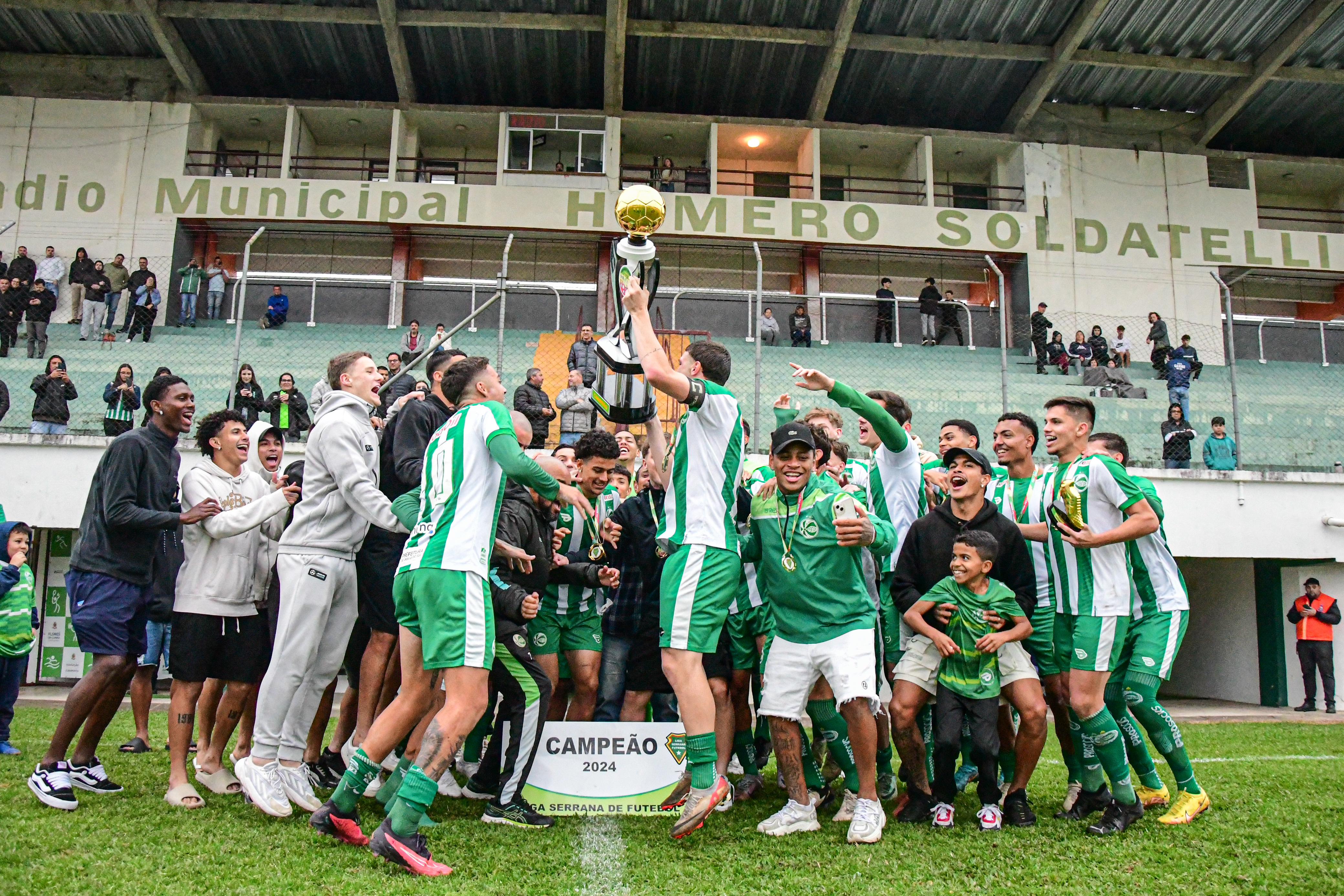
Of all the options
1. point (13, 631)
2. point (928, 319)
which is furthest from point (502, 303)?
point (928, 319)

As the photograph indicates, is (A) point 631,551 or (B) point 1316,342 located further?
(B) point 1316,342

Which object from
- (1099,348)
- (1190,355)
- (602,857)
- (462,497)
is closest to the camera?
(602,857)

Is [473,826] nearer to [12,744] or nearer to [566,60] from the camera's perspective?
[12,744]

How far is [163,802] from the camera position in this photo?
4.93 metres

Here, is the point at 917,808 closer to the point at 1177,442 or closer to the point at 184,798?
the point at 184,798

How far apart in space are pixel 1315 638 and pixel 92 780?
14.3 metres

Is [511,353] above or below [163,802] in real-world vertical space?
above

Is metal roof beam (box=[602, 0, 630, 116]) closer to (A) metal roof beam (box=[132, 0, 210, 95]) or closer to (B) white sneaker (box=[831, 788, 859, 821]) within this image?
(A) metal roof beam (box=[132, 0, 210, 95])

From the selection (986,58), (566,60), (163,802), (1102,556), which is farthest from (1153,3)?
(163,802)

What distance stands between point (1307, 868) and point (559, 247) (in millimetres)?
21740

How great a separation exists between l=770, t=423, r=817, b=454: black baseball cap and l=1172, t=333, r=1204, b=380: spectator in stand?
12851 mm

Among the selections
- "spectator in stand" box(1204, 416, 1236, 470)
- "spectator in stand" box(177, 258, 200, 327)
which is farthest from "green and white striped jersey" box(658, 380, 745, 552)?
"spectator in stand" box(177, 258, 200, 327)

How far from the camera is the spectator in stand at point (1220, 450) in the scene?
13.1 m

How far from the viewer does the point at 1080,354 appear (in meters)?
19.5
